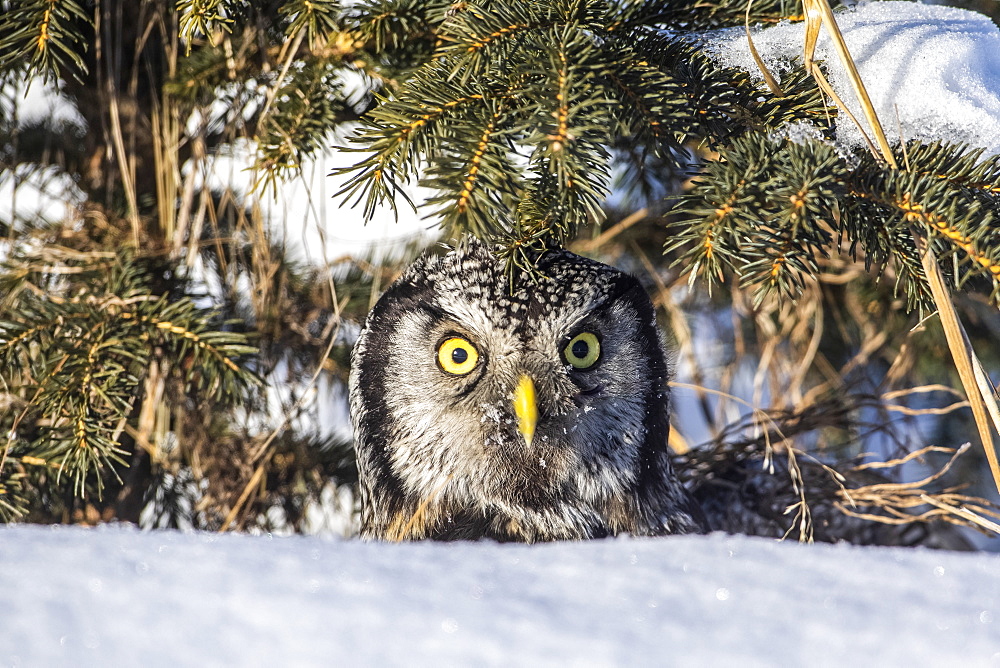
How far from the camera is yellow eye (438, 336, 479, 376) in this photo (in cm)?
145

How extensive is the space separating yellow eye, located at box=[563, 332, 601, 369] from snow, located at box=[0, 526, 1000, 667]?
68 centimetres

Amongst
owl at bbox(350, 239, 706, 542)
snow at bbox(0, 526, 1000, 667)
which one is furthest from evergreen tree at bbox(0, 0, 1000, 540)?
snow at bbox(0, 526, 1000, 667)

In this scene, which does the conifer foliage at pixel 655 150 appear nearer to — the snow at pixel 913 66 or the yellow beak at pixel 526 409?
the snow at pixel 913 66

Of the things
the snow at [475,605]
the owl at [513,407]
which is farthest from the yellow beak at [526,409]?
the snow at [475,605]

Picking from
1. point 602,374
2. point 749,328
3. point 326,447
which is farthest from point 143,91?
point 749,328

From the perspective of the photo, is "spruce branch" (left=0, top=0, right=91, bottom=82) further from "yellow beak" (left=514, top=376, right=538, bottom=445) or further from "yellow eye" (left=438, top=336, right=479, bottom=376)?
"yellow beak" (left=514, top=376, right=538, bottom=445)

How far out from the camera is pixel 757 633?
2.10 feet

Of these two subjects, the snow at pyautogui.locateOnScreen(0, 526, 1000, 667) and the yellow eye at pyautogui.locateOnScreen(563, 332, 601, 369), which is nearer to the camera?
the snow at pyautogui.locateOnScreen(0, 526, 1000, 667)

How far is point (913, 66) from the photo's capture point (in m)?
1.17

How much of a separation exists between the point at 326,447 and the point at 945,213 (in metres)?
1.41

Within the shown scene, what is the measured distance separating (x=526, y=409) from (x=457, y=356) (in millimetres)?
208

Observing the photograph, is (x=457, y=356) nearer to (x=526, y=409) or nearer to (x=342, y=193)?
(x=526, y=409)

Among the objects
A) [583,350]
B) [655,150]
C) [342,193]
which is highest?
[655,150]

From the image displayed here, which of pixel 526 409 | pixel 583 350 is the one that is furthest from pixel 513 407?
pixel 583 350
